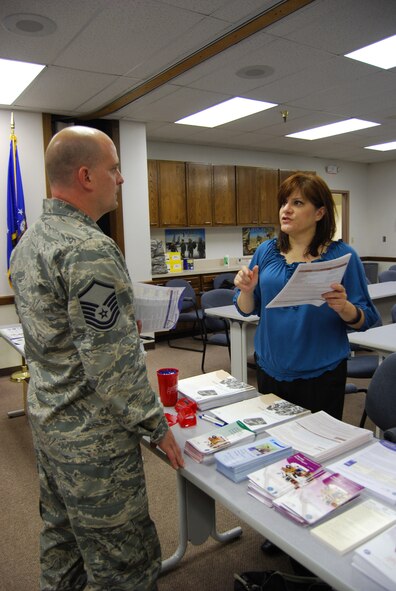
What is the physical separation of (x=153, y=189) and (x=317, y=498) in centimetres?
552

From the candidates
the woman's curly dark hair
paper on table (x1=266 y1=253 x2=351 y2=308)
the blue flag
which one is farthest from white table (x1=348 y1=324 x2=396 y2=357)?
the blue flag

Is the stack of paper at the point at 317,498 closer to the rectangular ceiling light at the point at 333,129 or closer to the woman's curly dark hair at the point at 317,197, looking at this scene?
the woman's curly dark hair at the point at 317,197

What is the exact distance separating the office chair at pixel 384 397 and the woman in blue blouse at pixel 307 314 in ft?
0.98

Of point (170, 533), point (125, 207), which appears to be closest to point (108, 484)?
point (170, 533)

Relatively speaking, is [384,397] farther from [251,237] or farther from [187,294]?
[251,237]

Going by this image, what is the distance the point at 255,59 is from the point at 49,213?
118 inches

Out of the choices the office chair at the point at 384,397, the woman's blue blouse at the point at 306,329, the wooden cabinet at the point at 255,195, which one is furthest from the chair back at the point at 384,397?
the wooden cabinet at the point at 255,195

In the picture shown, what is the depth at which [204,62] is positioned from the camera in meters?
3.54

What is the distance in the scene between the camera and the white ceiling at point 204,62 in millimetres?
2750

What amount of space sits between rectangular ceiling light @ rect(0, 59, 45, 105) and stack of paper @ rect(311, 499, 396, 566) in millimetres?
3768

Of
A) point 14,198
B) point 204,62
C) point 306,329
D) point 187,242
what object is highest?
point 204,62

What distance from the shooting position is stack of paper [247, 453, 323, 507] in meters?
1.06

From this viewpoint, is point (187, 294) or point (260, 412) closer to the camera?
point (260, 412)

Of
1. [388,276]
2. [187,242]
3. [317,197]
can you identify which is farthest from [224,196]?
[317,197]
